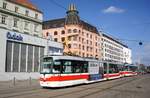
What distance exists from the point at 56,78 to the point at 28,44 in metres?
18.7

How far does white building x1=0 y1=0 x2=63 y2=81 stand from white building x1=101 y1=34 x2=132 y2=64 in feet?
→ 143

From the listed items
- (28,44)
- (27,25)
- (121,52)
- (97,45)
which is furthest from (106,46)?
(28,44)

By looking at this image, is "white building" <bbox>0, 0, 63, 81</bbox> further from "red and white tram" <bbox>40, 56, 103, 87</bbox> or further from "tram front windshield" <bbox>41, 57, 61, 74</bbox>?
"tram front windshield" <bbox>41, 57, 61, 74</bbox>

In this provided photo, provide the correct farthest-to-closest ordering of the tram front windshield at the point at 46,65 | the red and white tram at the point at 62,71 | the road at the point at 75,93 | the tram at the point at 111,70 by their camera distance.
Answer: the tram at the point at 111,70, the tram front windshield at the point at 46,65, the red and white tram at the point at 62,71, the road at the point at 75,93

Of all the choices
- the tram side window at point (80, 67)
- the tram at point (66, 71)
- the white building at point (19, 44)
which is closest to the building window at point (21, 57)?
the white building at point (19, 44)

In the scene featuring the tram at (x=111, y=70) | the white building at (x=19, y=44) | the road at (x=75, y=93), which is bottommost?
the road at (x=75, y=93)

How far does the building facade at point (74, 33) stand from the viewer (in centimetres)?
7808

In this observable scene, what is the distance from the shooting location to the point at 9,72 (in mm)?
33438

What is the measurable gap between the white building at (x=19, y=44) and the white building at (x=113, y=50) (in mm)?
43449

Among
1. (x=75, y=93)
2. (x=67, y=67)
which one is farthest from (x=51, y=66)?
(x=75, y=93)

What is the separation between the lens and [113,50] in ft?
400

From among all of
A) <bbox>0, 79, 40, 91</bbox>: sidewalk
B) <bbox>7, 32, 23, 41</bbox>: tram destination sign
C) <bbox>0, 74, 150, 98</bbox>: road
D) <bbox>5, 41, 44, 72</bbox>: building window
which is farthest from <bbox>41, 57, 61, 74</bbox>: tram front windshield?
<bbox>7, 32, 23, 41</bbox>: tram destination sign

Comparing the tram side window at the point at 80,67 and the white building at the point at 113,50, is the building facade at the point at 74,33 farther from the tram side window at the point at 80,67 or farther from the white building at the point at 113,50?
the tram side window at the point at 80,67

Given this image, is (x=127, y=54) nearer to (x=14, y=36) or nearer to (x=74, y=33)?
(x=74, y=33)
